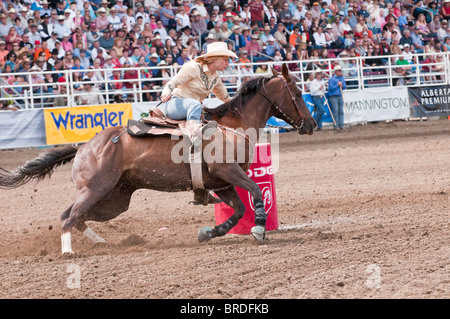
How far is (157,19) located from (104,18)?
6.82ft

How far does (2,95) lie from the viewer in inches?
644

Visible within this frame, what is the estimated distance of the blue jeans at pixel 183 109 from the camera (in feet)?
23.2

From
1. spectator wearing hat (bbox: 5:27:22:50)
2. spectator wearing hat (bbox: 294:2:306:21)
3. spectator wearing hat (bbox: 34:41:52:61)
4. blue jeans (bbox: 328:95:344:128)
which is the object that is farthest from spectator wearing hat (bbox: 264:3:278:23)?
spectator wearing hat (bbox: 5:27:22:50)

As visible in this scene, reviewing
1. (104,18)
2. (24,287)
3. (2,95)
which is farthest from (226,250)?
(104,18)

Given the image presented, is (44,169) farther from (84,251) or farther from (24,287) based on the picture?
(24,287)

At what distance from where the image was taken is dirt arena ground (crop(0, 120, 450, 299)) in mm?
5258

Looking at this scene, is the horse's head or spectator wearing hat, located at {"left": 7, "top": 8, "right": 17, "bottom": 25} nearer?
the horse's head

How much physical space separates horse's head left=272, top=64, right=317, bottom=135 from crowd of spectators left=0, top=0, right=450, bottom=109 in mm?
9534

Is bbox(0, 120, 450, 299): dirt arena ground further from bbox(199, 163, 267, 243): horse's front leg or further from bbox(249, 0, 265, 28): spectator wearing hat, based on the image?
bbox(249, 0, 265, 28): spectator wearing hat

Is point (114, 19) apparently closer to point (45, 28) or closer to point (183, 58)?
point (45, 28)

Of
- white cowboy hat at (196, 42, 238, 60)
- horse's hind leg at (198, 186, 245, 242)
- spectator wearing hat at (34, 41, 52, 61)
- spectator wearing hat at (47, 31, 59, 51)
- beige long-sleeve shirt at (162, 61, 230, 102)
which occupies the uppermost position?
spectator wearing hat at (47, 31, 59, 51)

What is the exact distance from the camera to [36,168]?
755 cm

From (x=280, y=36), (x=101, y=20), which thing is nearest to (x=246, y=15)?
(x=280, y=36)
